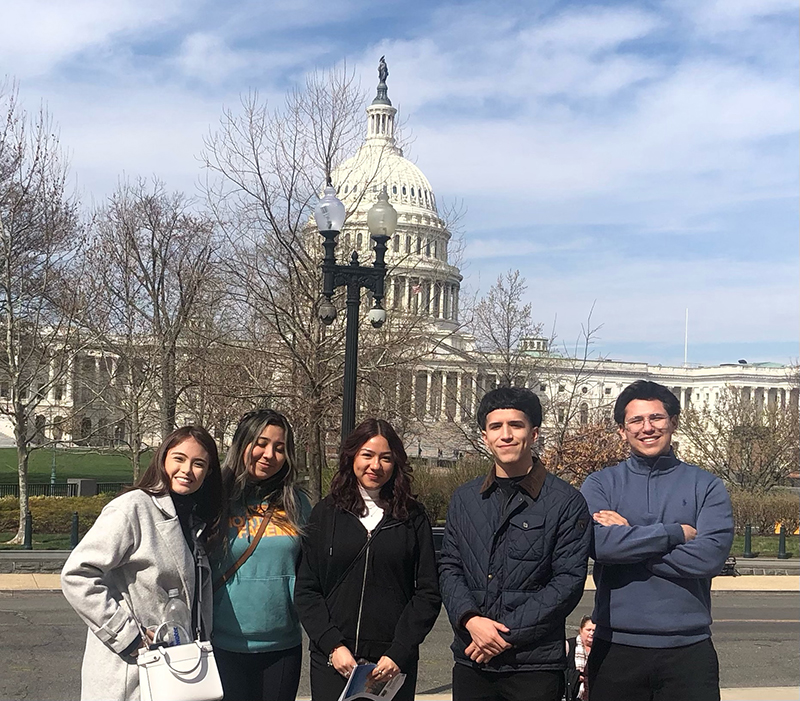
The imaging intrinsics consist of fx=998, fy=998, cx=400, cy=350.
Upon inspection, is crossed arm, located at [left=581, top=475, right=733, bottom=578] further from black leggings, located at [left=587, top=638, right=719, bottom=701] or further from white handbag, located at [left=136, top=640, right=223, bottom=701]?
white handbag, located at [left=136, top=640, right=223, bottom=701]

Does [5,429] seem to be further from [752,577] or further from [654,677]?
[654,677]

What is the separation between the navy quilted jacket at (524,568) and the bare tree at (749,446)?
97.8 feet

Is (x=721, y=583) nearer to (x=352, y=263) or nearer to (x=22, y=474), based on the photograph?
(x=352, y=263)

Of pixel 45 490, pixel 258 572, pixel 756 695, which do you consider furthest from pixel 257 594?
pixel 45 490

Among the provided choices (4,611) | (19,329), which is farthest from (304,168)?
(4,611)

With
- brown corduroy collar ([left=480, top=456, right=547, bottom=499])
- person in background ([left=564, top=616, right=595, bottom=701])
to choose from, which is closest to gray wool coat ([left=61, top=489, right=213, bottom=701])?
brown corduroy collar ([left=480, top=456, right=547, bottom=499])

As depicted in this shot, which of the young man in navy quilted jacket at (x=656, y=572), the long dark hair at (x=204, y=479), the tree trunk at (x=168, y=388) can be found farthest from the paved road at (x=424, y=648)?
the tree trunk at (x=168, y=388)

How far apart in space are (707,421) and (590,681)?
35.6 m

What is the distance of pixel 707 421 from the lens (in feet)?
126

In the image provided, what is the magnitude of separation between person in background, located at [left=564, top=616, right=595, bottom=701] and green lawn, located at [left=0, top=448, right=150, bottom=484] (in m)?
33.1

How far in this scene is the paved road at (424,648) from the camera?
855 centimetres

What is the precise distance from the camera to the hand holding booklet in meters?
4.30

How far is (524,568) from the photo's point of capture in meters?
4.23

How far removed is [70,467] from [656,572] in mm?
50249
